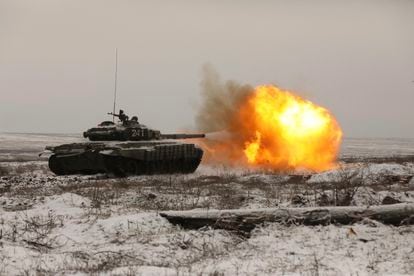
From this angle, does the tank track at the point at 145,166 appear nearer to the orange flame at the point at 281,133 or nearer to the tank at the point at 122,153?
the tank at the point at 122,153

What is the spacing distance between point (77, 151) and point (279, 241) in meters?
16.0

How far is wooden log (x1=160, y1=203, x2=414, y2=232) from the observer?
9938 millimetres

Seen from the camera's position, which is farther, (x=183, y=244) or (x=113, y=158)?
(x=113, y=158)

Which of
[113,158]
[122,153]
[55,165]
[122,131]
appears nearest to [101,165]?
[113,158]

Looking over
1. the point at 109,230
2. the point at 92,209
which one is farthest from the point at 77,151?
the point at 109,230

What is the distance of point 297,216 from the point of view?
1005 centimetres

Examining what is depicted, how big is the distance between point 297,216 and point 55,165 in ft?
54.2

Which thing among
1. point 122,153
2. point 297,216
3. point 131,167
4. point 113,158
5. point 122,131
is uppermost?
point 122,131

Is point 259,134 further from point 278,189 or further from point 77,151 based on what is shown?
point 278,189

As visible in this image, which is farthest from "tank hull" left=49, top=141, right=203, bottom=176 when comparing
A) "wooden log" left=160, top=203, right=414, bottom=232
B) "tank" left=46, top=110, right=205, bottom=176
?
"wooden log" left=160, top=203, right=414, bottom=232

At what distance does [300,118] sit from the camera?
105 feet

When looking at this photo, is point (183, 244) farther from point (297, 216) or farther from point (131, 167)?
point (131, 167)

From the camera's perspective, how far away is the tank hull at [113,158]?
23375 mm

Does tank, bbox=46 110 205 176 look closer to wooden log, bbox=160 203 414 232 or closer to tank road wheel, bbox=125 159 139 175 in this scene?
tank road wheel, bbox=125 159 139 175
